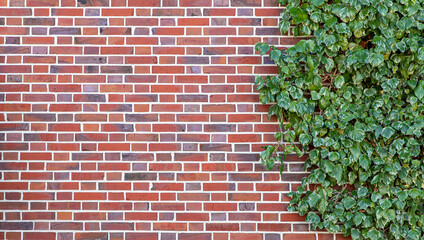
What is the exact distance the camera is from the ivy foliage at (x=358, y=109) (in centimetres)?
288

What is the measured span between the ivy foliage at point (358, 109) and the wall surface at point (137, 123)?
0.49 ft

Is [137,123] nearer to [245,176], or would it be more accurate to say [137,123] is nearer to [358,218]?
[245,176]

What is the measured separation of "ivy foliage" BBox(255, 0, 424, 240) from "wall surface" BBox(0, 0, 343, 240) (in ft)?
0.49

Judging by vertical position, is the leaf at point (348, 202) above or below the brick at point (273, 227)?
above

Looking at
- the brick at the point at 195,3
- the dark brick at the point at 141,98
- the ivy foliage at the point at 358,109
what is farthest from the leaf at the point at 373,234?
the brick at the point at 195,3

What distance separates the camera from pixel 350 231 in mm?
2975

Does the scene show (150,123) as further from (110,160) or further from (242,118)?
(242,118)

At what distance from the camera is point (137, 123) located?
9.89 ft

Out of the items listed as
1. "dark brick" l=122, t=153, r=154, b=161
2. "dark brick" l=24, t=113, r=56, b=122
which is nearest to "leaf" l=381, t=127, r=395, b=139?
"dark brick" l=122, t=153, r=154, b=161

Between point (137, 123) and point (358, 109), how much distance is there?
1.55 meters

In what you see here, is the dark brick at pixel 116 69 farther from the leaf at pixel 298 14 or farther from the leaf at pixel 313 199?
the leaf at pixel 313 199

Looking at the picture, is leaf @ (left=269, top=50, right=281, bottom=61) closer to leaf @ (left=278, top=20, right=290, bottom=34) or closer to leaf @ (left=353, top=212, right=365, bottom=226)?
leaf @ (left=278, top=20, right=290, bottom=34)

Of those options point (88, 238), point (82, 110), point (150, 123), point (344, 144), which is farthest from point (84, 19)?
point (344, 144)

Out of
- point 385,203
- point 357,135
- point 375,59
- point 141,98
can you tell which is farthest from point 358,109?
point 141,98
